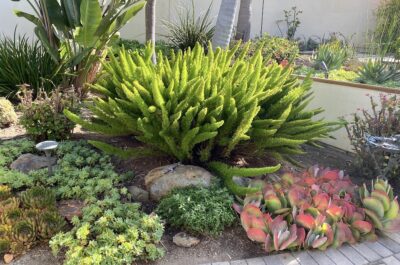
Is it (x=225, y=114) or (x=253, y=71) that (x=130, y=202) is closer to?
(x=225, y=114)

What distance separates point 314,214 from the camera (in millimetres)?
2775

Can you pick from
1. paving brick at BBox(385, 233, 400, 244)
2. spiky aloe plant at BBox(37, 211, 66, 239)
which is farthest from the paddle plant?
spiky aloe plant at BBox(37, 211, 66, 239)

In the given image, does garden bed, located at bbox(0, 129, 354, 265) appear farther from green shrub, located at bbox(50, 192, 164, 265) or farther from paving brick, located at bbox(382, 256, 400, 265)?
paving brick, located at bbox(382, 256, 400, 265)

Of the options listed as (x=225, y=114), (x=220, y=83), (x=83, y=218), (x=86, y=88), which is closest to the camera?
(x=83, y=218)

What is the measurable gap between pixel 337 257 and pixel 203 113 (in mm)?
1604

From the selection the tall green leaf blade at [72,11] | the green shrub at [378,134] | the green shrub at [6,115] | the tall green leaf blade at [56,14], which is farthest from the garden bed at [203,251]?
the tall green leaf blade at [56,14]

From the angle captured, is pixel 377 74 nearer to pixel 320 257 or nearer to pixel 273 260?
pixel 320 257

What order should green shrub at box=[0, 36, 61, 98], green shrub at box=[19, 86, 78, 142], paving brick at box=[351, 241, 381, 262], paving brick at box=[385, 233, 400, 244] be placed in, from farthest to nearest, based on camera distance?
green shrub at box=[0, 36, 61, 98] < green shrub at box=[19, 86, 78, 142] < paving brick at box=[385, 233, 400, 244] < paving brick at box=[351, 241, 381, 262]

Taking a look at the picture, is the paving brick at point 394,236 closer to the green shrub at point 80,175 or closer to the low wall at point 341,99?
the low wall at point 341,99

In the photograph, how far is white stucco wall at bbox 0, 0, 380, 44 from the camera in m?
10.3

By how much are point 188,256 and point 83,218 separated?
881mm

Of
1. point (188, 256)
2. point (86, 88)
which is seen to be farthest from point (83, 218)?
point (86, 88)

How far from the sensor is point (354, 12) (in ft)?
48.0

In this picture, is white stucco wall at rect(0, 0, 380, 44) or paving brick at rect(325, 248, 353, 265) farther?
white stucco wall at rect(0, 0, 380, 44)
